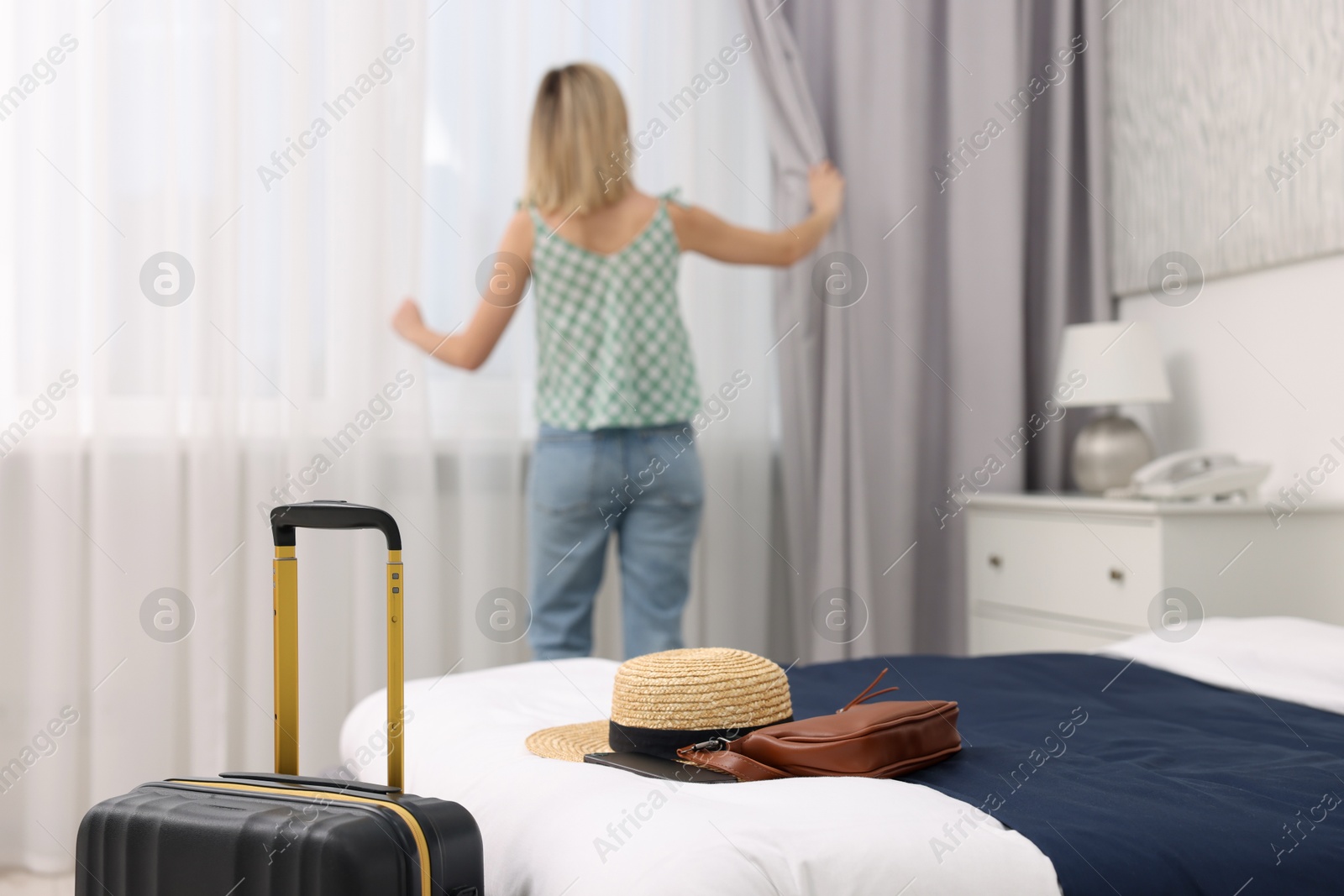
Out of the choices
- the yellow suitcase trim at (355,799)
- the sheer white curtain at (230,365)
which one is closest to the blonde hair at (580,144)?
the sheer white curtain at (230,365)

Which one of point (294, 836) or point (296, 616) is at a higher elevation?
point (296, 616)

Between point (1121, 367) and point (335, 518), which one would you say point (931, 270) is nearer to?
point (1121, 367)

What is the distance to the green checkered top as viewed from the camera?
2281 millimetres

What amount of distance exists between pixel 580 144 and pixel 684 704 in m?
1.43

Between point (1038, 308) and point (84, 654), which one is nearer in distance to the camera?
point (84, 654)

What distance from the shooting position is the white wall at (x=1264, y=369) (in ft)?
8.15

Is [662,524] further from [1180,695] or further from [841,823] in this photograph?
[841,823]

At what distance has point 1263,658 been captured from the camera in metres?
Answer: 1.64

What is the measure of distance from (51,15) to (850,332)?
2.00 metres

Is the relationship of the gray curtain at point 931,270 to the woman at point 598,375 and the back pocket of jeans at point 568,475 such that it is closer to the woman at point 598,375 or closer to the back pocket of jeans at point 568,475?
the woman at point 598,375

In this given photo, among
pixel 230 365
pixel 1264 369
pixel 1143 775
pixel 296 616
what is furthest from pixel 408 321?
pixel 1264 369

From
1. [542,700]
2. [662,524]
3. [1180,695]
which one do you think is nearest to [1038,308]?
[662,524]

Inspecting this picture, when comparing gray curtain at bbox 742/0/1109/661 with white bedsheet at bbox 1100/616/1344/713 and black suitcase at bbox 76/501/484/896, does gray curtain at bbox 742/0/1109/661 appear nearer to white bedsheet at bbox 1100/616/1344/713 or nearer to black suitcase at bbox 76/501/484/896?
white bedsheet at bbox 1100/616/1344/713

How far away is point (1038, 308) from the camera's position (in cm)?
324
